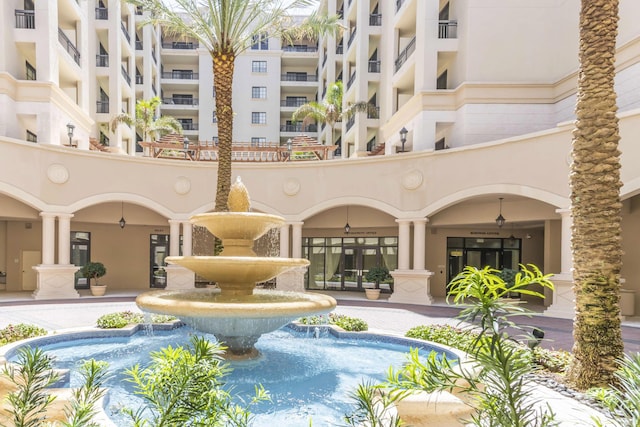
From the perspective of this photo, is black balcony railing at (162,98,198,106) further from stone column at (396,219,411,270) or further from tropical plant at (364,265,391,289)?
stone column at (396,219,411,270)

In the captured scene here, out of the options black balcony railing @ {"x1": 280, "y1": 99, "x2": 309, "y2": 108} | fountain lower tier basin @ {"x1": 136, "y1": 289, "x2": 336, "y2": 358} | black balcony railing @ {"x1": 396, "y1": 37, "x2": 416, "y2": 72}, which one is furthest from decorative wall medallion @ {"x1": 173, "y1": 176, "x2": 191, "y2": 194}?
black balcony railing @ {"x1": 280, "y1": 99, "x2": 309, "y2": 108}

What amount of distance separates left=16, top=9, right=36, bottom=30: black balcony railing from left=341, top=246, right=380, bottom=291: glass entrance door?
1808 centimetres

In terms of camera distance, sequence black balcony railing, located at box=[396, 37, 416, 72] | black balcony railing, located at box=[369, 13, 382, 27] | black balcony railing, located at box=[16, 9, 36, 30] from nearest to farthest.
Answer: black balcony railing, located at box=[16, 9, 36, 30] < black balcony railing, located at box=[396, 37, 416, 72] < black balcony railing, located at box=[369, 13, 382, 27]

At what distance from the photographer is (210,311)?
5.78 m

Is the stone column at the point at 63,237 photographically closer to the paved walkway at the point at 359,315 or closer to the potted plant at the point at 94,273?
the potted plant at the point at 94,273

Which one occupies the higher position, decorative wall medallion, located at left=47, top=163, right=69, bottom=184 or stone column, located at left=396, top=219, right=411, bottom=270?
decorative wall medallion, located at left=47, top=163, right=69, bottom=184

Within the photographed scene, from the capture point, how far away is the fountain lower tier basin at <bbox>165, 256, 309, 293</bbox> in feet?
21.9

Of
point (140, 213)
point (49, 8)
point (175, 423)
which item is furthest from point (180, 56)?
point (175, 423)

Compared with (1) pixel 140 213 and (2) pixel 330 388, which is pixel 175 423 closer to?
(2) pixel 330 388

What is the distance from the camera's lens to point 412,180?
1606 cm

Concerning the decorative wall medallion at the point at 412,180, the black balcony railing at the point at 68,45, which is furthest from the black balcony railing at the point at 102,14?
the decorative wall medallion at the point at 412,180

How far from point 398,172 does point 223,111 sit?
7547 mm

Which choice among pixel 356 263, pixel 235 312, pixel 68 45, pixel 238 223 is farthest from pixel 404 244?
pixel 68 45

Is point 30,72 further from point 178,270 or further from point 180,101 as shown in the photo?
point 180,101
